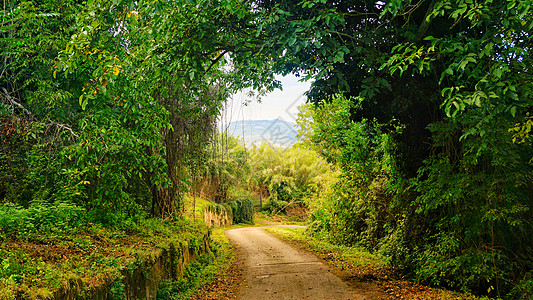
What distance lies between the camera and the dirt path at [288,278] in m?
6.52

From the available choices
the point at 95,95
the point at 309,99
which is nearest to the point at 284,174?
the point at 309,99

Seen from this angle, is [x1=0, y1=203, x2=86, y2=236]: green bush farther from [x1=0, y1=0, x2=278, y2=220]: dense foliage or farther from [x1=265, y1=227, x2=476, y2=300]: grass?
[x1=265, y1=227, x2=476, y2=300]: grass

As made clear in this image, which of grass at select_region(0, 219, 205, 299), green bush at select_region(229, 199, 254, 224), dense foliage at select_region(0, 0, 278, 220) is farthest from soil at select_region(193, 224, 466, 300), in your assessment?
green bush at select_region(229, 199, 254, 224)

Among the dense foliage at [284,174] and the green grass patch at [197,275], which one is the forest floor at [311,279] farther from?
the dense foliage at [284,174]

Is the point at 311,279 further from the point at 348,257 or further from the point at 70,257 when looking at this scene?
the point at 70,257

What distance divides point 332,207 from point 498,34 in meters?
9.81

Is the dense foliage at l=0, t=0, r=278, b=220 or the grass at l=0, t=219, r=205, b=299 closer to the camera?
the grass at l=0, t=219, r=205, b=299

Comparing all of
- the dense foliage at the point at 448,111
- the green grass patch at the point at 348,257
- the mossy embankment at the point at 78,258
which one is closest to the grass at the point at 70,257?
the mossy embankment at the point at 78,258

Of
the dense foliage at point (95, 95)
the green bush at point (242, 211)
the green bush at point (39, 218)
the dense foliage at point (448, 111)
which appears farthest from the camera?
the green bush at point (242, 211)

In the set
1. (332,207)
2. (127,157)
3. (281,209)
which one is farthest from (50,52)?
(281,209)

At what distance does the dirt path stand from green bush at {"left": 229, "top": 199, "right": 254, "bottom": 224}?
1512cm

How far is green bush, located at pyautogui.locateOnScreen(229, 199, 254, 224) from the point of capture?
88.5 ft

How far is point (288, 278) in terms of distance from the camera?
772cm

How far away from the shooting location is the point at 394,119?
7.55 m
